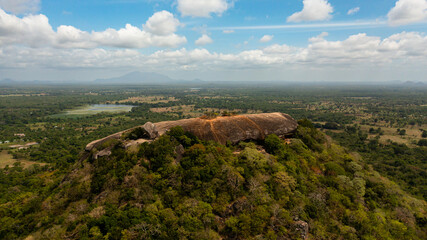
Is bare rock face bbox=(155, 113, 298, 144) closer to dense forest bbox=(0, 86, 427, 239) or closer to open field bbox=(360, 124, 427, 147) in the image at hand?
dense forest bbox=(0, 86, 427, 239)

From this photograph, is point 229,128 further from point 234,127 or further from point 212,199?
point 212,199

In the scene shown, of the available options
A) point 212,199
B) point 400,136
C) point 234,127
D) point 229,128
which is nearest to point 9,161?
point 229,128

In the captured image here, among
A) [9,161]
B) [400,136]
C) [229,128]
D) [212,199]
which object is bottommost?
[9,161]

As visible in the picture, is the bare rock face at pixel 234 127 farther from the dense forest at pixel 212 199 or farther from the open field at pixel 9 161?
the open field at pixel 9 161

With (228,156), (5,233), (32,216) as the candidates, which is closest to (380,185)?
(228,156)

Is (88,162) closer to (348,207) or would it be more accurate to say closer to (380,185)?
(348,207)

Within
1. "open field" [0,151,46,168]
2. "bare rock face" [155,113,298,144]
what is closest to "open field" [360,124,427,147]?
"bare rock face" [155,113,298,144]

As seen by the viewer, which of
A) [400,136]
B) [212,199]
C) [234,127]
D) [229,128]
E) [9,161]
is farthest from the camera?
[400,136]
